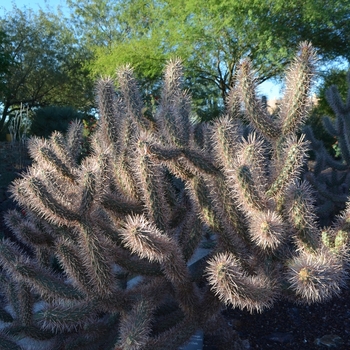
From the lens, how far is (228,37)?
20.5 metres

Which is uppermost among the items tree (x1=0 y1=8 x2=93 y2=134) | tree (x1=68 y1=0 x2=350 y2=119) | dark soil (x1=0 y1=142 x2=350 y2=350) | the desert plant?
tree (x1=0 y1=8 x2=93 y2=134)

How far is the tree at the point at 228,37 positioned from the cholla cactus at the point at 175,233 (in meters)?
16.8

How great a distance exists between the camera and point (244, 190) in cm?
234

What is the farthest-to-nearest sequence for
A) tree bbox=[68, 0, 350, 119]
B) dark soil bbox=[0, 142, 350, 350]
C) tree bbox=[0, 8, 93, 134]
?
tree bbox=[0, 8, 93, 134] < tree bbox=[68, 0, 350, 119] < dark soil bbox=[0, 142, 350, 350]

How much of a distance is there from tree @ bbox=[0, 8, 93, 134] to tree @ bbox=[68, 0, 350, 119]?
5044 millimetres

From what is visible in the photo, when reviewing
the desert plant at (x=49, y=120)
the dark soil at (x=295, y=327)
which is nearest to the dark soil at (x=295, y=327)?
the dark soil at (x=295, y=327)

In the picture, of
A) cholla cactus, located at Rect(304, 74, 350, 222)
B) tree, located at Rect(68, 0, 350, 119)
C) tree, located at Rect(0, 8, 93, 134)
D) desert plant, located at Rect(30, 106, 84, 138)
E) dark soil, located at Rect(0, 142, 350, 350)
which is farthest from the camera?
tree, located at Rect(0, 8, 93, 134)

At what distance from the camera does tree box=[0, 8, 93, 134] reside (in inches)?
1085

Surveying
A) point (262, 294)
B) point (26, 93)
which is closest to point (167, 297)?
point (262, 294)

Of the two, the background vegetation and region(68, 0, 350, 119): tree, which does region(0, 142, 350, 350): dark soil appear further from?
region(68, 0, 350, 119): tree

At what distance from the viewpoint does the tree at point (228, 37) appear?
19297mm

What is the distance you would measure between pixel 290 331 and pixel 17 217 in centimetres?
220

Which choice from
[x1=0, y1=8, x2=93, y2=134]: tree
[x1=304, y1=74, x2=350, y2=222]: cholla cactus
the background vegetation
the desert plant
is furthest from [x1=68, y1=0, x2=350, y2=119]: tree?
[x1=304, y1=74, x2=350, y2=222]: cholla cactus

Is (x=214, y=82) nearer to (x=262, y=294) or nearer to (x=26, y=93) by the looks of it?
(x=26, y=93)
